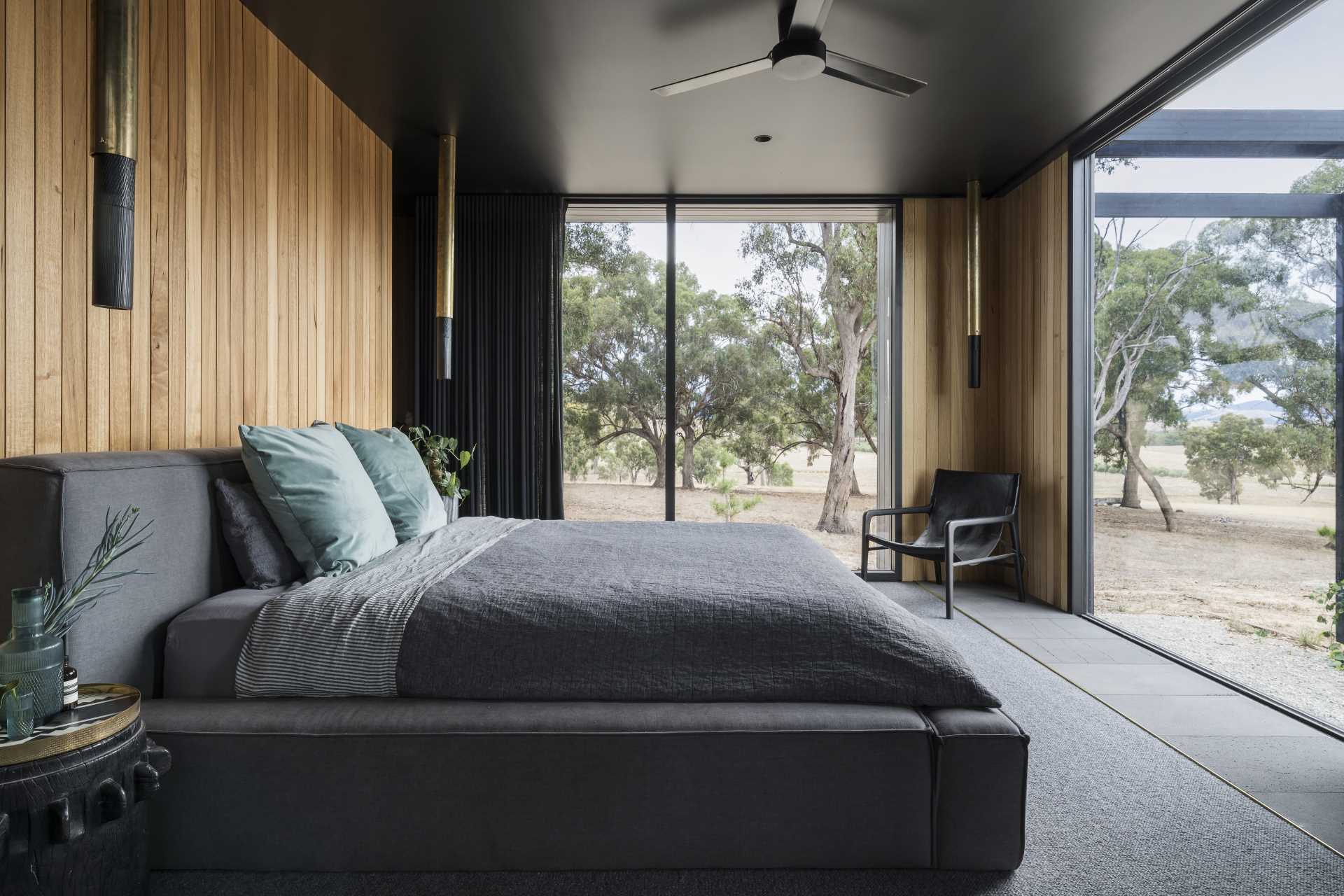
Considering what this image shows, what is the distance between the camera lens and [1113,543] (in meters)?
3.58

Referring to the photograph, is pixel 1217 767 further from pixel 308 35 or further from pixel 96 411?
pixel 308 35

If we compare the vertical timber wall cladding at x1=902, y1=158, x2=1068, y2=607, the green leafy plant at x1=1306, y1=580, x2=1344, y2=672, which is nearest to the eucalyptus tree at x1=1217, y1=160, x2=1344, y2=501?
the green leafy plant at x1=1306, y1=580, x2=1344, y2=672

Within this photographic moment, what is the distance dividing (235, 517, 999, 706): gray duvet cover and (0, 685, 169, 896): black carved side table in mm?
325

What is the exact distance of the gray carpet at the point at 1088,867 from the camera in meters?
1.48

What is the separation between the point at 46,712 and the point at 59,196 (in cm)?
130

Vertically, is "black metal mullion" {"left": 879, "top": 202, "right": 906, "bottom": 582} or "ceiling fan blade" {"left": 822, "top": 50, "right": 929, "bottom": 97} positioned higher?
"ceiling fan blade" {"left": 822, "top": 50, "right": 929, "bottom": 97}

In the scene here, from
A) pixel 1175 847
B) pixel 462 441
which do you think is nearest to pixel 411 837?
pixel 1175 847

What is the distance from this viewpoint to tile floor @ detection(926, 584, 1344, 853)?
1.91 m

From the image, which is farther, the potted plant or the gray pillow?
the potted plant

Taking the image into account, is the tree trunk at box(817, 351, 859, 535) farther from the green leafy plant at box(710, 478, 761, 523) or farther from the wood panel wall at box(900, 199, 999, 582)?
the wood panel wall at box(900, 199, 999, 582)

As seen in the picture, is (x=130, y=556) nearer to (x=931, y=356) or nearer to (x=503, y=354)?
(x=503, y=354)

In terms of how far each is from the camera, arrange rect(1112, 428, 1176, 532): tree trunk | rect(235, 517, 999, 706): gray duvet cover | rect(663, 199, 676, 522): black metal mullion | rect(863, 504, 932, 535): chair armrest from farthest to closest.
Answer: rect(663, 199, 676, 522): black metal mullion
rect(863, 504, 932, 535): chair armrest
rect(1112, 428, 1176, 532): tree trunk
rect(235, 517, 999, 706): gray duvet cover

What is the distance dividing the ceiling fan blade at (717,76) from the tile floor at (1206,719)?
2.68 metres

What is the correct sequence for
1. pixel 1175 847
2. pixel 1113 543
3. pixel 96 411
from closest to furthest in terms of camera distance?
pixel 1175 847 → pixel 96 411 → pixel 1113 543
